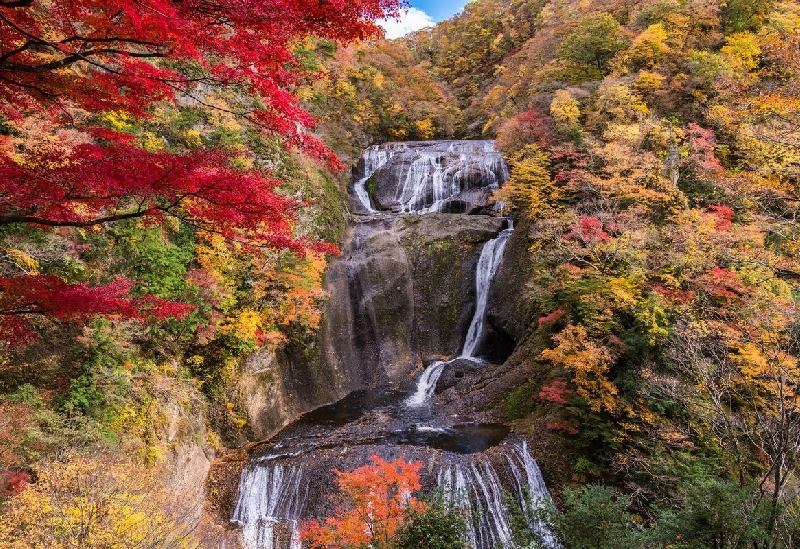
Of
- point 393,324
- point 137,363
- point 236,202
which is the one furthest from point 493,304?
point 236,202

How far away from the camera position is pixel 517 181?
54.4 feet

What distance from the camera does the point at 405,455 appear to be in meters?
10.5

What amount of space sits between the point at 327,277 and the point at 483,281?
7212 millimetres

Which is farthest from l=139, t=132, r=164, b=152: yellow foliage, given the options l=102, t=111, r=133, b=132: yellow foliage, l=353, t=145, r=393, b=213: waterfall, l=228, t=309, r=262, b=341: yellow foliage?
l=353, t=145, r=393, b=213: waterfall

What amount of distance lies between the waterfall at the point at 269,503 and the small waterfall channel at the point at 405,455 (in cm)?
2

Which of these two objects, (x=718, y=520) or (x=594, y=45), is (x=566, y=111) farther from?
(x=718, y=520)

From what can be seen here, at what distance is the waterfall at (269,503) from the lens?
9.12m

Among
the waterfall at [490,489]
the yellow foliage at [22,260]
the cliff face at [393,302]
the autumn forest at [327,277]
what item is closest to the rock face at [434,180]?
the cliff face at [393,302]

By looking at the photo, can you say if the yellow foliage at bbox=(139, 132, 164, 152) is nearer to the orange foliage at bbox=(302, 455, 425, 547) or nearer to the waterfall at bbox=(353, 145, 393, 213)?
the orange foliage at bbox=(302, 455, 425, 547)

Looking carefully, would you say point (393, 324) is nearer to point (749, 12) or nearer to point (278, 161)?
point (278, 161)

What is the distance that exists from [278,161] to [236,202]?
45.5ft

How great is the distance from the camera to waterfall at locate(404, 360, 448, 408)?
15.0 meters

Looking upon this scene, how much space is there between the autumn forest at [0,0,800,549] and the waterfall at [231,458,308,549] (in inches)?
15.8

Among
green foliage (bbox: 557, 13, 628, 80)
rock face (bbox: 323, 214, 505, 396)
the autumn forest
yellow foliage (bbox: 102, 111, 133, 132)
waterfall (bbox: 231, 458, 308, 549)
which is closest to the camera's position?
the autumn forest
